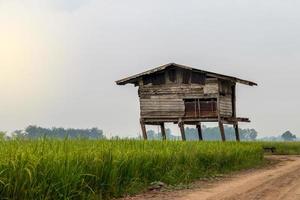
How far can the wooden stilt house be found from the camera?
3291 cm

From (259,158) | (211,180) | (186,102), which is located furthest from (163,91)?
(211,180)

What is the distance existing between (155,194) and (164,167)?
7.78 feet

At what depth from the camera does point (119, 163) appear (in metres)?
11.3

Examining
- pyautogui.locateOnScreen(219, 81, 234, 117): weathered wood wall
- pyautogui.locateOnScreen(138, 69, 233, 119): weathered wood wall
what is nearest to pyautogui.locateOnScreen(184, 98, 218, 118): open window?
pyautogui.locateOnScreen(138, 69, 233, 119): weathered wood wall

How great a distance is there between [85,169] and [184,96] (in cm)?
2395

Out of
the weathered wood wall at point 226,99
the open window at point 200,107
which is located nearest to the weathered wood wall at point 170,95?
the open window at point 200,107

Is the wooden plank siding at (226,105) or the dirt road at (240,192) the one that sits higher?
the wooden plank siding at (226,105)

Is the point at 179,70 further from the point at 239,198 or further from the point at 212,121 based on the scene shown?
the point at 239,198

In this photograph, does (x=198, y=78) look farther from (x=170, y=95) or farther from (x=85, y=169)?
(x=85, y=169)

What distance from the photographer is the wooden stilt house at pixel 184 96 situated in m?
32.9

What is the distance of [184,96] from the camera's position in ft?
110

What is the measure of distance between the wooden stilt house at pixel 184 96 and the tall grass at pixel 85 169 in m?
16.1

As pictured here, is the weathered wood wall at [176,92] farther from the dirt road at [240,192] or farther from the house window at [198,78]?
the dirt road at [240,192]

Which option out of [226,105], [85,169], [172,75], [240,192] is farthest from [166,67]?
[85,169]
